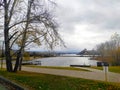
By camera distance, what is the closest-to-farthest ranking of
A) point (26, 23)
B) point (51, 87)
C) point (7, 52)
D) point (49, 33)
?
point (51, 87) → point (49, 33) → point (26, 23) → point (7, 52)

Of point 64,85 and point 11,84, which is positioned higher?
point 11,84

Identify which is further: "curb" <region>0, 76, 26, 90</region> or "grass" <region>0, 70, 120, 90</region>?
"grass" <region>0, 70, 120, 90</region>

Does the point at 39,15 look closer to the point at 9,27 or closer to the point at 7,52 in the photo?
the point at 9,27

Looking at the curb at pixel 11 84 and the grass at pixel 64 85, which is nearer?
the curb at pixel 11 84

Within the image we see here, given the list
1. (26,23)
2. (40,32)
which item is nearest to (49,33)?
(40,32)

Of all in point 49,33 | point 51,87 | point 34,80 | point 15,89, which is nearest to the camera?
point 15,89

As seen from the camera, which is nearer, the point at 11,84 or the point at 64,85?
the point at 11,84

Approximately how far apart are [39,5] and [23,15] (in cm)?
156

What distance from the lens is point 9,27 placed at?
67.3ft

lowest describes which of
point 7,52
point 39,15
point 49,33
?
point 7,52

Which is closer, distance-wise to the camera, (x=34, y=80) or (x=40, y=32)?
(x=34, y=80)

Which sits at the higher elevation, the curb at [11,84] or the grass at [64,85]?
the curb at [11,84]

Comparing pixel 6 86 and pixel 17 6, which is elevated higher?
pixel 17 6

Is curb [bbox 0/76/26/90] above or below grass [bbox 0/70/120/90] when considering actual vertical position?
above
